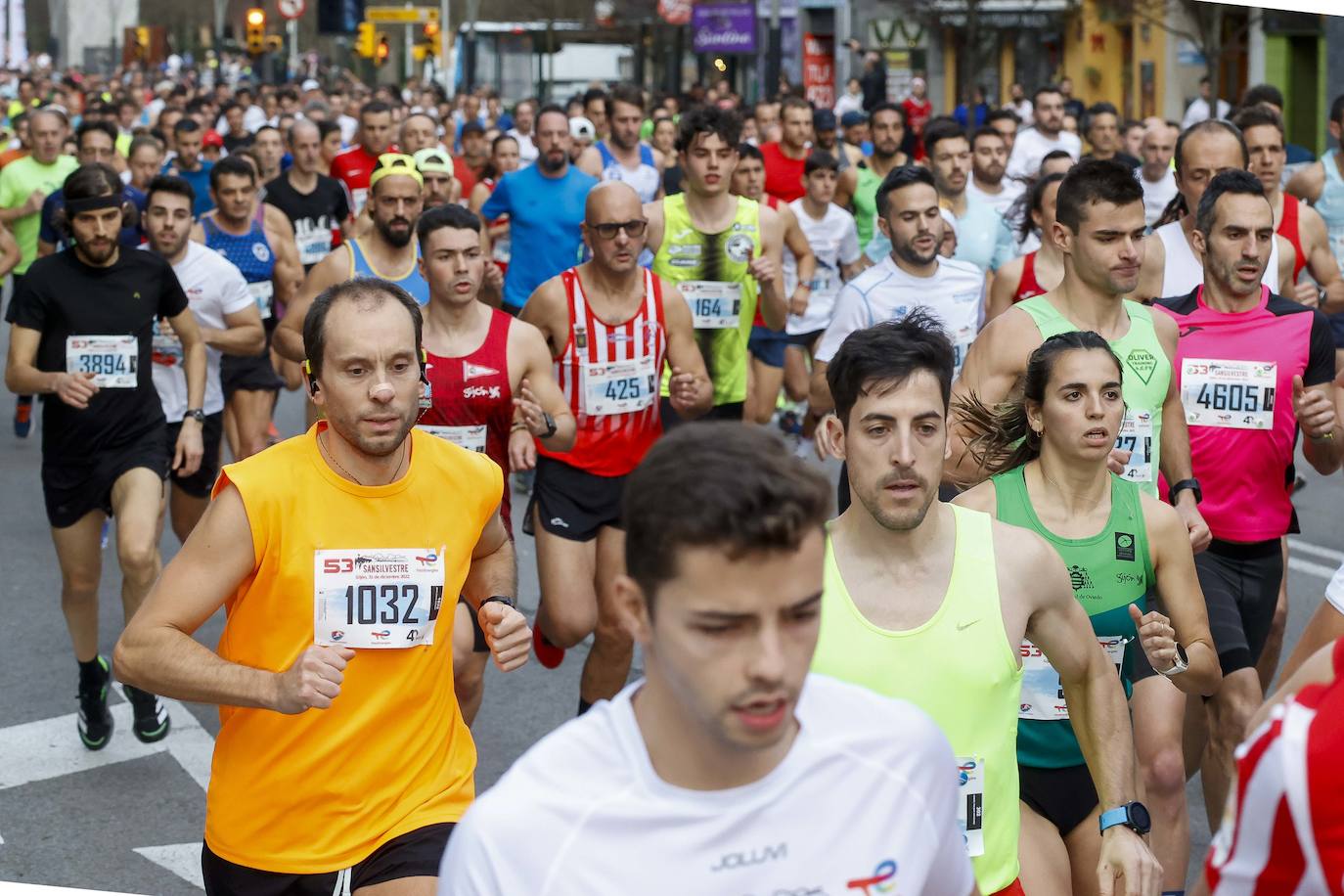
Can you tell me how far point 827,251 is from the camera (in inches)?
471

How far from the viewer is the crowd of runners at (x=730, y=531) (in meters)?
2.44

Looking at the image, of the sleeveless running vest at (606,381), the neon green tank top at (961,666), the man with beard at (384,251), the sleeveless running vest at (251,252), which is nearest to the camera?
the neon green tank top at (961,666)

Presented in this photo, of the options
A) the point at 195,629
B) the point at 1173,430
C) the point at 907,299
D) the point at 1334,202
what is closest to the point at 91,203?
the point at 907,299

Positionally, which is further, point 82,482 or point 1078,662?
point 82,482

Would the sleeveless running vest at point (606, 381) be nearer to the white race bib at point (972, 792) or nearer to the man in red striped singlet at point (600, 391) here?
the man in red striped singlet at point (600, 391)

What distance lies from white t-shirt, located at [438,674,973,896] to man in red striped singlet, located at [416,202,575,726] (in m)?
3.69

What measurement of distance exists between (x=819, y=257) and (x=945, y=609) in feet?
27.6

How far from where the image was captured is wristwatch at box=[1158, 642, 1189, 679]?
4.42 m

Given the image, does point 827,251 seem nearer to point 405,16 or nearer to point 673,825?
point 673,825

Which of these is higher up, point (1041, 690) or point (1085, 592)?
point (1085, 592)

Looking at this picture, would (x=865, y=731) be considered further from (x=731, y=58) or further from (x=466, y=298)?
(x=731, y=58)

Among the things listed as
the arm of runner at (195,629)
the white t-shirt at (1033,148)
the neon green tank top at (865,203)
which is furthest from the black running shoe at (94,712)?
the white t-shirt at (1033,148)

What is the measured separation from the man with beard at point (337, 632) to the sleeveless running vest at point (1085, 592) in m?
1.25

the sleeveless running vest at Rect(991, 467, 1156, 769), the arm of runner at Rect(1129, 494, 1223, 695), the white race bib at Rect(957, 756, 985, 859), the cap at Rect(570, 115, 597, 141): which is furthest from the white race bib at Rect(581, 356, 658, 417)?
the cap at Rect(570, 115, 597, 141)
